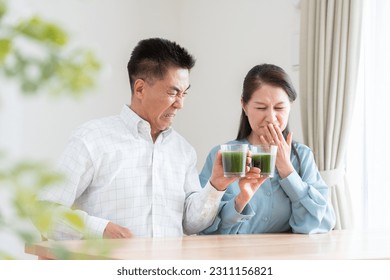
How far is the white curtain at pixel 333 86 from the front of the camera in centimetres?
287

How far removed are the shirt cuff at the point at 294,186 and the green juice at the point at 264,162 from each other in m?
0.17

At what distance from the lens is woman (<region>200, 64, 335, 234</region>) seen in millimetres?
1971

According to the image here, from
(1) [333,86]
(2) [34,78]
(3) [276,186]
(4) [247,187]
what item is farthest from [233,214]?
(2) [34,78]

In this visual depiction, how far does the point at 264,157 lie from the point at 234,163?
105mm

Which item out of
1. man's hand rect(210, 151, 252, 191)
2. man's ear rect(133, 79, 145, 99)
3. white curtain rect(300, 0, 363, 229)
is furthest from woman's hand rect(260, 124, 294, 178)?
white curtain rect(300, 0, 363, 229)

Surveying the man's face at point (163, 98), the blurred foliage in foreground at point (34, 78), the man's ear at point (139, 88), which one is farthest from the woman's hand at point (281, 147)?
the blurred foliage in foreground at point (34, 78)

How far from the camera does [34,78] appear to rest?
229 mm

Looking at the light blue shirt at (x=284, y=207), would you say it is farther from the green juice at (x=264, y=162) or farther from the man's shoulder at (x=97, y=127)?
the man's shoulder at (x=97, y=127)

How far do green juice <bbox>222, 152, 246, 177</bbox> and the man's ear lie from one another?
0.47m

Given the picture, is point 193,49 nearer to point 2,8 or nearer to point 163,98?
point 163,98

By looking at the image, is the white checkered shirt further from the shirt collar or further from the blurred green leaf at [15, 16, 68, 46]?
the blurred green leaf at [15, 16, 68, 46]
